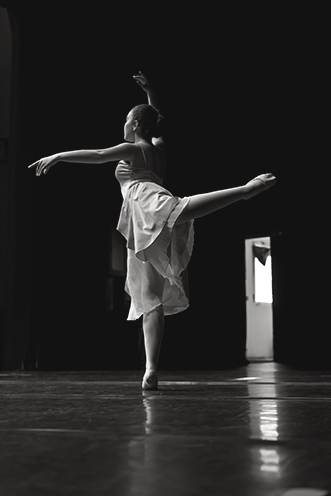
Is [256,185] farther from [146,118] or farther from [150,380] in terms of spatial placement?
[150,380]

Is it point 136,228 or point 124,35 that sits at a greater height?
point 124,35

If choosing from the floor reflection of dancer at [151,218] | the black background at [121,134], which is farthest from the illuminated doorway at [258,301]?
the floor reflection of dancer at [151,218]

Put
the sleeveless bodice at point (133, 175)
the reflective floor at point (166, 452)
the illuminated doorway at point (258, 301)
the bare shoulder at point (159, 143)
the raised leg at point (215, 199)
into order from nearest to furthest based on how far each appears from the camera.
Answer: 1. the reflective floor at point (166, 452)
2. the raised leg at point (215, 199)
3. the sleeveless bodice at point (133, 175)
4. the bare shoulder at point (159, 143)
5. the illuminated doorway at point (258, 301)

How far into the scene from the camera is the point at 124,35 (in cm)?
574

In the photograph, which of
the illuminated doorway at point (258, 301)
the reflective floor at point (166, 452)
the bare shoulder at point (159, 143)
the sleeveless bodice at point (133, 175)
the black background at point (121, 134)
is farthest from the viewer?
the illuminated doorway at point (258, 301)

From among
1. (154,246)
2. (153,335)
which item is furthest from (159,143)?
(153,335)

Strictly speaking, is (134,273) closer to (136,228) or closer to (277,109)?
(136,228)

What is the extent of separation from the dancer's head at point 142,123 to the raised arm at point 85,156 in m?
0.15

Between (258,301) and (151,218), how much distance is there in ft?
27.6

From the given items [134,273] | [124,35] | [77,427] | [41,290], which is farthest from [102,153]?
[124,35]

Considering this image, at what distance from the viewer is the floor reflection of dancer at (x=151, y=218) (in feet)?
6.75

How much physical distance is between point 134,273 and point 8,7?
4.39 meters

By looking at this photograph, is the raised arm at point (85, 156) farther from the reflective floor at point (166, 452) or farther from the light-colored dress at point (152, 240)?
the reflective floor at point (166, 452)

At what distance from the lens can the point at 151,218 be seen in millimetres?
2094
